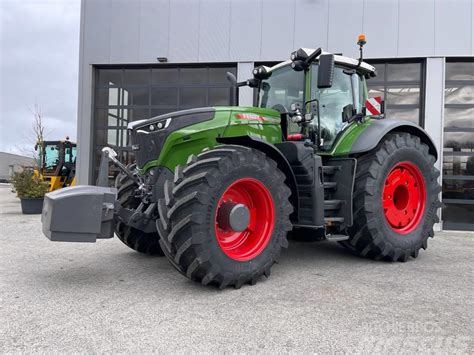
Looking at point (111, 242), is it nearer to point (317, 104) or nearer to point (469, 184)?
point (317, 104)

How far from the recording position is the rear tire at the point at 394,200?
172 inches

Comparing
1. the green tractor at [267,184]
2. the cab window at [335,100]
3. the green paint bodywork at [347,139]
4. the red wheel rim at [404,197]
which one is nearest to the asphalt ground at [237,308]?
the green tractor at [267,184]

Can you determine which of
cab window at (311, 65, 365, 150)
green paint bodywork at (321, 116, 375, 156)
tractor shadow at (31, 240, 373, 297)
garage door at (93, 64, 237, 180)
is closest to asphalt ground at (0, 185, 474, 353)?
tractor shadow at (31, 240, 373, 297)

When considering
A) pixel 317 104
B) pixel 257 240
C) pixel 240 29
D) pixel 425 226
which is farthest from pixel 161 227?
pixel 240 29

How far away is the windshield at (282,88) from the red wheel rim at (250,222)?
1424 mm

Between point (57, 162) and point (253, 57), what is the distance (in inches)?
360

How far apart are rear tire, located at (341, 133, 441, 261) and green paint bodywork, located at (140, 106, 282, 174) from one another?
144 cm

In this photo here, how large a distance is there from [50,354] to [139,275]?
1652 millimetres

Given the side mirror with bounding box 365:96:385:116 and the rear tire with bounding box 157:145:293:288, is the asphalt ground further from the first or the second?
the side mirror with bounding box 365:96:385:116

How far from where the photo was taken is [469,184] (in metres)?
8.44

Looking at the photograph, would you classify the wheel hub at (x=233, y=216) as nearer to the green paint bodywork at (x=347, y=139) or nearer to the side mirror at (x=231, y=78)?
the green paint bodywork at (x=347, y=139)

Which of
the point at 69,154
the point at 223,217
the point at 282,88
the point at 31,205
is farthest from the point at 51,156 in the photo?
the point at 223,217

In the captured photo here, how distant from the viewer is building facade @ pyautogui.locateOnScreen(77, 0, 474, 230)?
328 inches

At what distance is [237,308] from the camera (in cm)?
298
